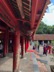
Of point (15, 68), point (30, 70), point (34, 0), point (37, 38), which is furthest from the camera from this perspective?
point (37, 38)

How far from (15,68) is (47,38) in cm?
5070

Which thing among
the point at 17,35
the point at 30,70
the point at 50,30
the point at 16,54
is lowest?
the point at 30,70

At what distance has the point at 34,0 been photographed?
4301 mm

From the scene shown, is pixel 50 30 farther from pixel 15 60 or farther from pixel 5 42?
pixel 15 60

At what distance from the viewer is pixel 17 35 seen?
10.6 metres

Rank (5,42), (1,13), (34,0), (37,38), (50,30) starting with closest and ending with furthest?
(34,0) → (1,13) → (5,42) → (37,38) → (50,30)

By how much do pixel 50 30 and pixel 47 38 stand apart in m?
32.2

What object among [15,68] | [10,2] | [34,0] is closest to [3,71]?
[15,68]

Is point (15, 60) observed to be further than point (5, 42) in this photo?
No

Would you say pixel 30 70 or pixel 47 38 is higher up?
pixel 47 38

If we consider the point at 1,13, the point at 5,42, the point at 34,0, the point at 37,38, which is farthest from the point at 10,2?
the point at 37,38

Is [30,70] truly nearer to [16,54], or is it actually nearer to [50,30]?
[16,54]

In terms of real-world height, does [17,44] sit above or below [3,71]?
above

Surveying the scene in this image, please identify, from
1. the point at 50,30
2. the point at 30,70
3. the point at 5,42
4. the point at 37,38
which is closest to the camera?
the point at 30,70
